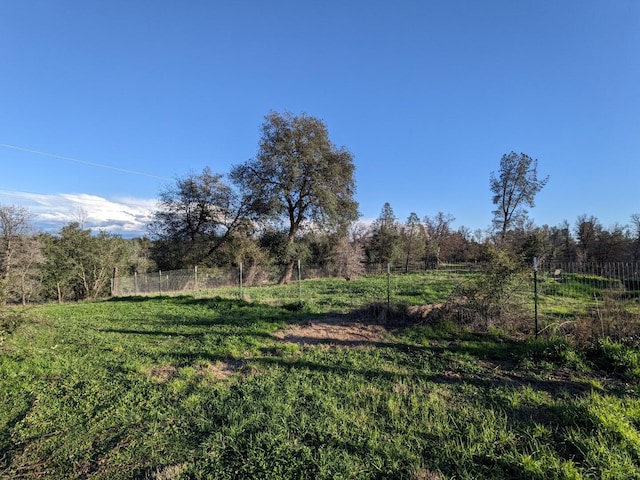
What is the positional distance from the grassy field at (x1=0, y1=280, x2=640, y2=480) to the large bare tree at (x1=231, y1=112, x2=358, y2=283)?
2095 centimetres

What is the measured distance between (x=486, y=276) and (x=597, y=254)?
40927 millimetres

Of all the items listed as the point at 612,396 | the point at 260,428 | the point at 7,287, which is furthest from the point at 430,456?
the point at 7,287

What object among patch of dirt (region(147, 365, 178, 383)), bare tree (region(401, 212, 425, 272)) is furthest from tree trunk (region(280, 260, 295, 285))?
patch of dirt (region(147, 365, 178, 383))

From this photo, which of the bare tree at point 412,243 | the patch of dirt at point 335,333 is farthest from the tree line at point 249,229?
the patch of dirt at point 335,333

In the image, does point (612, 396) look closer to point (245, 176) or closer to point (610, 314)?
point (610, 314)

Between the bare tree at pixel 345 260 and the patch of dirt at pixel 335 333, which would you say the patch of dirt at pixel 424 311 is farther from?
the bare tree at pixel 345 260

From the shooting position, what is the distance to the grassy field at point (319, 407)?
268cm

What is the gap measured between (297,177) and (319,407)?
955 inches

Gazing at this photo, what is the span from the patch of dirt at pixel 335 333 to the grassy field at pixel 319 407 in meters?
0.09

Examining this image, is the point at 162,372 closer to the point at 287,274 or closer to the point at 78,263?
the point at 287,274

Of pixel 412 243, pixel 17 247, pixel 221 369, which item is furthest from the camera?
pixel 412 243

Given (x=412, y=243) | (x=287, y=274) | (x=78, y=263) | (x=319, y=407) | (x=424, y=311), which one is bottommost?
(x=319, y=407)

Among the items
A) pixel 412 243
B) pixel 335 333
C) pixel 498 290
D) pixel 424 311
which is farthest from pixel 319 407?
pixel 412 243

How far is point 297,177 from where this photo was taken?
26.8 m
